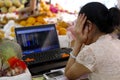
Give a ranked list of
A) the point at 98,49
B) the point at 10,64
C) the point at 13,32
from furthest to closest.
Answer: the point at 13,32 → the point at 98,49 → the point at 10,64

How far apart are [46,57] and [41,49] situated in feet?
0.44

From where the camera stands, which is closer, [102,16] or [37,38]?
[102,16]

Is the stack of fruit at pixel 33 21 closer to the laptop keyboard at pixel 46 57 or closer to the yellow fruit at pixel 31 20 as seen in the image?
the yellow fruit at pixel 31 20

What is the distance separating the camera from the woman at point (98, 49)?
107cm

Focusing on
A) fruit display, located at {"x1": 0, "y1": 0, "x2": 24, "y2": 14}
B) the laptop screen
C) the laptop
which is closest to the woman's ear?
the laptop

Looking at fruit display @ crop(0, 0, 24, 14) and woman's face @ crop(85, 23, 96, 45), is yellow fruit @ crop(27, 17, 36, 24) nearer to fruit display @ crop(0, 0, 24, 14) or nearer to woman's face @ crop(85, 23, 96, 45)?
woman's face @ crop(85, 23, 96, 45)

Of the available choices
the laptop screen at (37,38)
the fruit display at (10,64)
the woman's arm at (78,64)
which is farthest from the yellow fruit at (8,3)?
the fruit display at (10,64)

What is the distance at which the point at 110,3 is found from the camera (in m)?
3.21

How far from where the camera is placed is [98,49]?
1.07 meters

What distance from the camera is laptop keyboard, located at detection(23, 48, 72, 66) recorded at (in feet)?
4.02

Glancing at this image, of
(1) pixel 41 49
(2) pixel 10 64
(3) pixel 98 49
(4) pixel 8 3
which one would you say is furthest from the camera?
(4) pixel 8 3

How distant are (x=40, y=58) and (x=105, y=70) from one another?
0.37 m

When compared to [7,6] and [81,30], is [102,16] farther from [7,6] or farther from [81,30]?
[7,6]

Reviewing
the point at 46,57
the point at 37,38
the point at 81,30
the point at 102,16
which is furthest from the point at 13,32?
the point at 102,16
